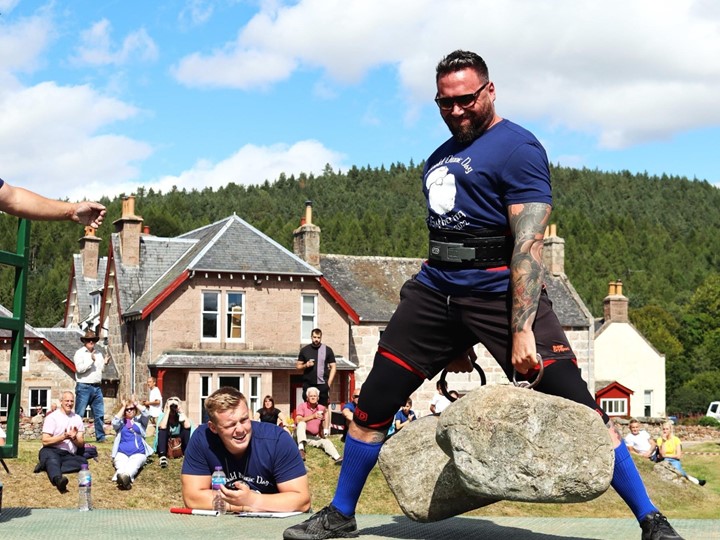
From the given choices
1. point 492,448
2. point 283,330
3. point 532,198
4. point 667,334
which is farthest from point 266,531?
point 667,334

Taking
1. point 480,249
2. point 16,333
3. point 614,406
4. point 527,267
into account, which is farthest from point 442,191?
point 614,406

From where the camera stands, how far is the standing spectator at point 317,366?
823 inches

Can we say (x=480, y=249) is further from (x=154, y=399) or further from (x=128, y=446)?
(x=154, y=399)

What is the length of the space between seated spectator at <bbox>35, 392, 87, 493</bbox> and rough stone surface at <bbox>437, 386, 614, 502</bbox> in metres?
11.2

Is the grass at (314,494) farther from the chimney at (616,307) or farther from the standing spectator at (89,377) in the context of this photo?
the chimney at (616,307)

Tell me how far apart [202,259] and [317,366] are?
1724cm

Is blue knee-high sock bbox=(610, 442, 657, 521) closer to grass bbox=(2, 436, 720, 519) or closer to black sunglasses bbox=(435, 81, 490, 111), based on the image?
black sunglasses bbox=(435, 81, 490, 111)

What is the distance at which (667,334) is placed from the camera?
95812 millimetres

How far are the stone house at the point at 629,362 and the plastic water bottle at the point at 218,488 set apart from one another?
5696 centimetres

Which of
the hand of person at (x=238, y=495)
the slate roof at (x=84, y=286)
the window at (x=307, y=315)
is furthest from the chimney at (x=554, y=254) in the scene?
the hand of person at (x=238, y=495)

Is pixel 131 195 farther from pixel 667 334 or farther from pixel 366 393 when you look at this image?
pixel 667 334

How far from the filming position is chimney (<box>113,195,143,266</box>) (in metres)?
39.6

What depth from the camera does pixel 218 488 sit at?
6281mm

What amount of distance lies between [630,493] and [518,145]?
69.6 inches
